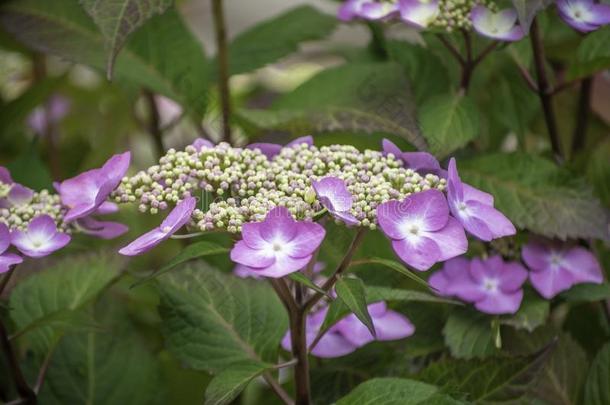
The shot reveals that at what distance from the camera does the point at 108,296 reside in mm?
879

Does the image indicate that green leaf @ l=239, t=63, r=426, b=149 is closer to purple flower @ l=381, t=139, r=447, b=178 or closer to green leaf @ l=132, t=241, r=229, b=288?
purple flower @ l=381, t=139, r=447, b=178

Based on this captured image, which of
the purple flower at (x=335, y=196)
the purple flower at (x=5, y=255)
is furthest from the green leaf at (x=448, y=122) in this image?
the purple flower at (x=5, y=255)

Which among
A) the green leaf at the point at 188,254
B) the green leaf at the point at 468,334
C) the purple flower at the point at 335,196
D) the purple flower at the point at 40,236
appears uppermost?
the purple flower at the point at 335,196

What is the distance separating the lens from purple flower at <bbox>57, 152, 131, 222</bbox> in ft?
1.96

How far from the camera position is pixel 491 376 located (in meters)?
0.67

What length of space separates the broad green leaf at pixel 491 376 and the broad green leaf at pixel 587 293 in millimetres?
110

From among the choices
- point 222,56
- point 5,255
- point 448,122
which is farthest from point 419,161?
point 222,56

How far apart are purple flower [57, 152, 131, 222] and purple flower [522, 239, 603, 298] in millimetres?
358

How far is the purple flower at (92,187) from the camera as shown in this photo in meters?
0.60

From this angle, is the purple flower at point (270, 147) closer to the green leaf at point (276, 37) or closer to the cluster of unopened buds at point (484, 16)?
the cluster of unopened buds at point (484, 16)

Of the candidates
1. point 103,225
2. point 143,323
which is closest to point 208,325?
point 103,225

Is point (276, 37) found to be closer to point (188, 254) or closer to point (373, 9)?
point (373, 9)

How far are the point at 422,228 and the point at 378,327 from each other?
20 centimetres

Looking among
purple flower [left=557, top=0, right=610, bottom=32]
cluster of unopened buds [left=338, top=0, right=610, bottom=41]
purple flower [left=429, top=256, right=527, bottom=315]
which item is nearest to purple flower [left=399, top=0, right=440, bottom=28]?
cluster of unopened buds [left=338, top=0, right=610, bottom=41]
